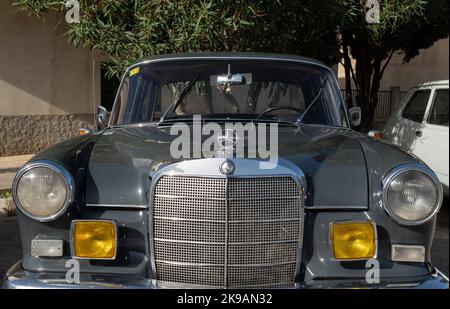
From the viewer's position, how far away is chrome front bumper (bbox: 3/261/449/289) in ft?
7.88

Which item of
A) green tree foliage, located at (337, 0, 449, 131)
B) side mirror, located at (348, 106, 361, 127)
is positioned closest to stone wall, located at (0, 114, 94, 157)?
green tree foliage, located at (337, 0, 449, 131)

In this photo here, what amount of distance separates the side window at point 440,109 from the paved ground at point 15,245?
1.34 meters

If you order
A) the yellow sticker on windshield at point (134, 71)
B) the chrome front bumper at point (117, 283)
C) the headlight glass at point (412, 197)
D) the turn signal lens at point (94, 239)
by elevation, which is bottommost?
the chrome front bumper at point (117, 283)

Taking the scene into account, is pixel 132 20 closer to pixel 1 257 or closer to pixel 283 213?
pixel 1 257

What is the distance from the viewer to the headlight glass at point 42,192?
Result: 2.50 m

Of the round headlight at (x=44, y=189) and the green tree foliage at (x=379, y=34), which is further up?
the green tree foliage at (x=379, y=34)

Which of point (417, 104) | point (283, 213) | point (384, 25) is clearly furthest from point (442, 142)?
point (283, 213)

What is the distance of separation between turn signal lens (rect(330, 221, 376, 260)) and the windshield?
115cm

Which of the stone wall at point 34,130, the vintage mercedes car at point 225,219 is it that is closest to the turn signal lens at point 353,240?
the vintage mercedes car at point 225,219

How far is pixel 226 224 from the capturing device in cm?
246

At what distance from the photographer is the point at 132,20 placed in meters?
5.48

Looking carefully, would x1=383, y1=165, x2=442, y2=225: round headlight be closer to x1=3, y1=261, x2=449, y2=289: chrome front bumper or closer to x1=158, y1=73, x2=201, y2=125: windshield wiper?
x1=3, y1=261, x2=449, y2=289: chrome front bumper

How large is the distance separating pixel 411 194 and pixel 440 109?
473 centimetres

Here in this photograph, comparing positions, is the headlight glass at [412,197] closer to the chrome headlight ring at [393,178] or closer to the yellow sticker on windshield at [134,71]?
the chrome headlight ring at [393,178]
